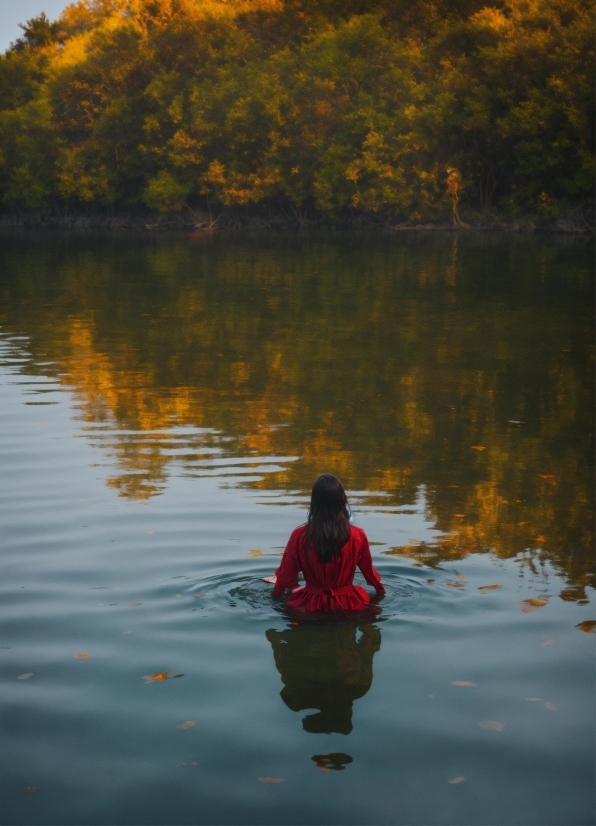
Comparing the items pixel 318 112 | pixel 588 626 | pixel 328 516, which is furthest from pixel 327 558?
pixel 318 112

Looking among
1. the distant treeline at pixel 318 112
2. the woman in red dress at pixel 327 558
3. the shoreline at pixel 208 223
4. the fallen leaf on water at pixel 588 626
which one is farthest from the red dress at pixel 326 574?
the shoreline at pixel 208 223

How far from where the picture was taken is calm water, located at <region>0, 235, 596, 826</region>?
470 cm

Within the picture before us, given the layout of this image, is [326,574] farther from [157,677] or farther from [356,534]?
[157,677]

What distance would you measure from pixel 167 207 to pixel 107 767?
211 feet

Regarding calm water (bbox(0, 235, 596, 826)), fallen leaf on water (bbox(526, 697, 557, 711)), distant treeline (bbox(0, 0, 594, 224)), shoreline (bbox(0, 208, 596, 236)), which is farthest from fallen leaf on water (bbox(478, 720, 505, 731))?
shoreline (bbox(0, 208, 596, 236))

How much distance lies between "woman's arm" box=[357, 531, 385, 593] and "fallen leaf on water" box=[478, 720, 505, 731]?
1.33 metres

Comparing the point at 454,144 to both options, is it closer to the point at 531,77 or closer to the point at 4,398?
the point at 531,77

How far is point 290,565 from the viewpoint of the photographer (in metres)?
6.21

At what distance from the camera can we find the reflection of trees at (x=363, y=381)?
369 inches

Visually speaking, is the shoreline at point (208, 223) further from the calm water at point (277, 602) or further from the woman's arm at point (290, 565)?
the woman's arm at point (290, 565)

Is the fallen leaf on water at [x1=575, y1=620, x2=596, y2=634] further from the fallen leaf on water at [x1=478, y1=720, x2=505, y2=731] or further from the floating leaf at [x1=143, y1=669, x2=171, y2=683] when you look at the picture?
the floating leaf at [x1=143, y1=669, x2=171, y2=683]

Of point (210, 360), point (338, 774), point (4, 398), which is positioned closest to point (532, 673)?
point (338, 774)

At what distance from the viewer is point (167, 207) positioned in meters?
66.8

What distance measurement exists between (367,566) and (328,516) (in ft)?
2.07
